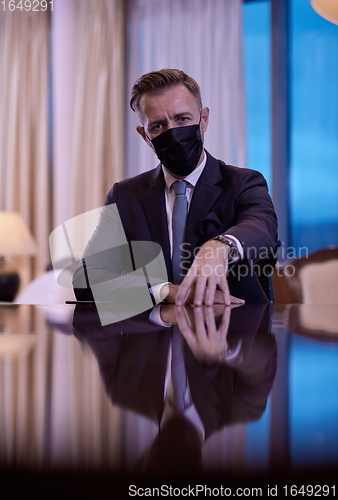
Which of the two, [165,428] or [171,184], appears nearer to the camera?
[165,428]

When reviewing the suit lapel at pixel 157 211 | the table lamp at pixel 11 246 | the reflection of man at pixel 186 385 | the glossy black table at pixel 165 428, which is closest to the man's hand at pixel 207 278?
the suit lapel at pixel 157 211

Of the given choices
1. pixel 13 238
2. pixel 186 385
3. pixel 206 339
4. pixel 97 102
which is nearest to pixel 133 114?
pixel 97 102

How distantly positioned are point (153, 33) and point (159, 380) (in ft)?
14.7

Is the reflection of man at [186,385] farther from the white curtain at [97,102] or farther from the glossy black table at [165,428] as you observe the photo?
the white curtain at [97,102]

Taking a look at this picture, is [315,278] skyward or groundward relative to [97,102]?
groundward

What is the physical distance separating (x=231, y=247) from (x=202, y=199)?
451mm

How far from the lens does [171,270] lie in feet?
5.39

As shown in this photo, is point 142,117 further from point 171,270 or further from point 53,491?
point 53,491

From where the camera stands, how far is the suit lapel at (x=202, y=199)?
1630mm

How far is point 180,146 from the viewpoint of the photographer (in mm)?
1605

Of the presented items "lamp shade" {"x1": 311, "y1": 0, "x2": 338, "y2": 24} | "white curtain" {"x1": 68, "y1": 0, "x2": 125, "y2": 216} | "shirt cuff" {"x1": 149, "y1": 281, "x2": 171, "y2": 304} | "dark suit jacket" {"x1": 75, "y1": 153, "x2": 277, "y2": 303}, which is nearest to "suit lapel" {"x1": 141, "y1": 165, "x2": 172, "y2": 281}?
"dark suit jacket" {"x1": 75, "y1": 153, "x2": 277, "y2": 303}

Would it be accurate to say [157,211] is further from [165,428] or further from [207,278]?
[165,428]

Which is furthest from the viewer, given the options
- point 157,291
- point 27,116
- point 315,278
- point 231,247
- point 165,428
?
point 27,116

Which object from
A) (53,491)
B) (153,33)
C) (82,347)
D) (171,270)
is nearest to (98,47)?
(153,33)
